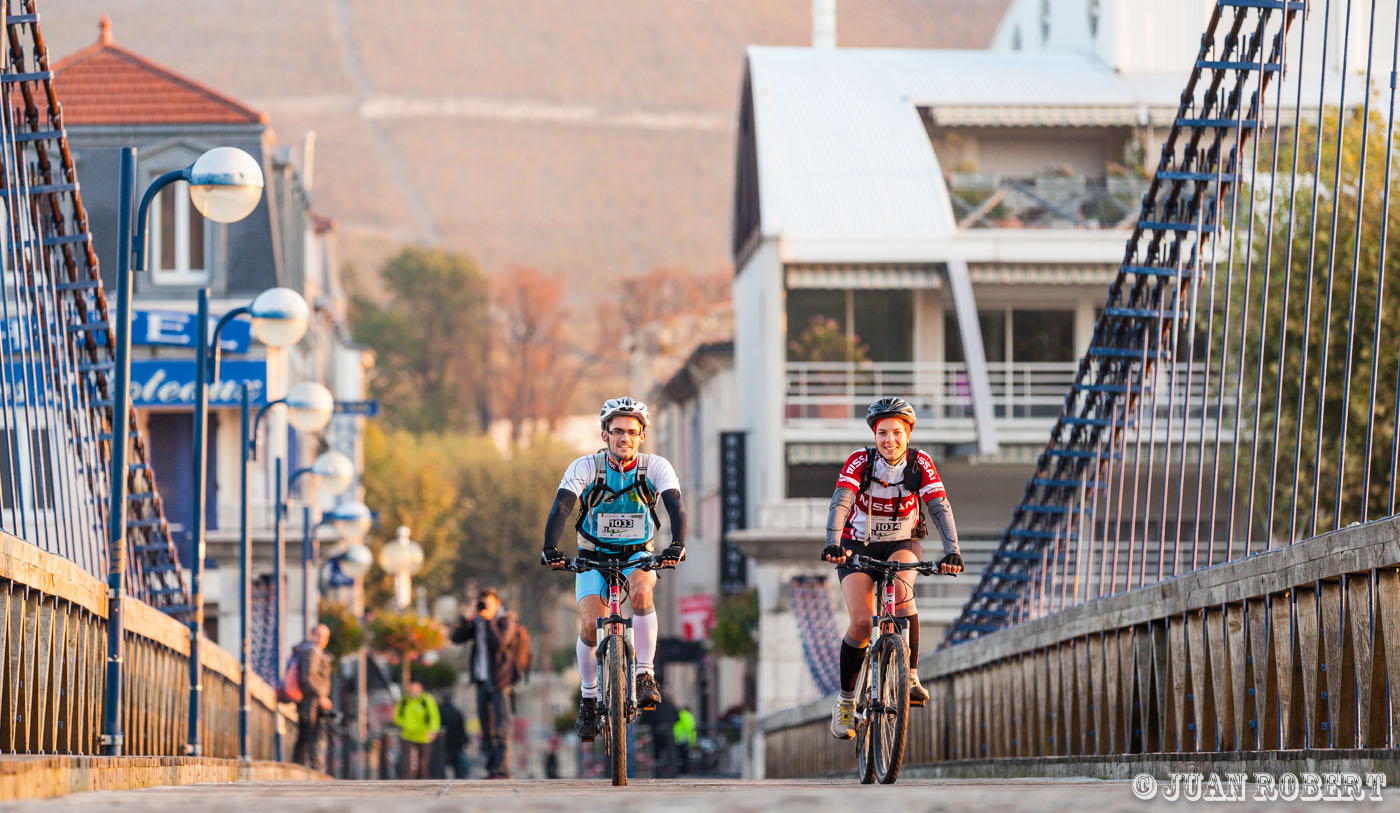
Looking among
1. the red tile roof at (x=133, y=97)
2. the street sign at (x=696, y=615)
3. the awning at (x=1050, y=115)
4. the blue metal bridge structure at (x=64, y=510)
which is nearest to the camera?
the blue metal bridge structure at (x=64, y=510)

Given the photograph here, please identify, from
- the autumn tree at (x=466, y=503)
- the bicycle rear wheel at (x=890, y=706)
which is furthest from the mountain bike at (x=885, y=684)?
the autumn tree at (x=466, y=503)

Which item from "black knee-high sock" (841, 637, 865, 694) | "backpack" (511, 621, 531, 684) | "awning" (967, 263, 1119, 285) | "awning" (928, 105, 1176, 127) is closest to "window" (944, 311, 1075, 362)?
"awning" (967, 263, 1119, 285)

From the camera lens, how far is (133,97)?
45438 millimetres

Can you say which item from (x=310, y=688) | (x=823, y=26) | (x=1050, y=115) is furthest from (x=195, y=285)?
(x=310, y=688)

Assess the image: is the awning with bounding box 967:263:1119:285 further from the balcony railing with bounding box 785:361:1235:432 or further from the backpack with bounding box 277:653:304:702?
the backpack with bounding box 277:653:304:702

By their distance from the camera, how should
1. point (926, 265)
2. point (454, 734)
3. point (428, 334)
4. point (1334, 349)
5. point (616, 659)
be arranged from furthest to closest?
point (428, 334) < point (926, 265) < point (1334, 349) < point (454, 734) < point (616, 659)

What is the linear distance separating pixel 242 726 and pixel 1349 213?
1693 centimetres

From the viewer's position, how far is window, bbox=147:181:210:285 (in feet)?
144

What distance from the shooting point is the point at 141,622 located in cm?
1479

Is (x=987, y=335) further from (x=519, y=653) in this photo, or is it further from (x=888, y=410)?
(x=888, y=410)

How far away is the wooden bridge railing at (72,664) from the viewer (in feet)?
33.1

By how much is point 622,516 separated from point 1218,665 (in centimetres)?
296

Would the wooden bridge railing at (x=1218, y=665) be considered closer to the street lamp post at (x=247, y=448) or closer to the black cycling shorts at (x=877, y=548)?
the black cycling shorts at (x=877, y=548)

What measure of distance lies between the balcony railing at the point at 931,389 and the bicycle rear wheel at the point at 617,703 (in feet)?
106
